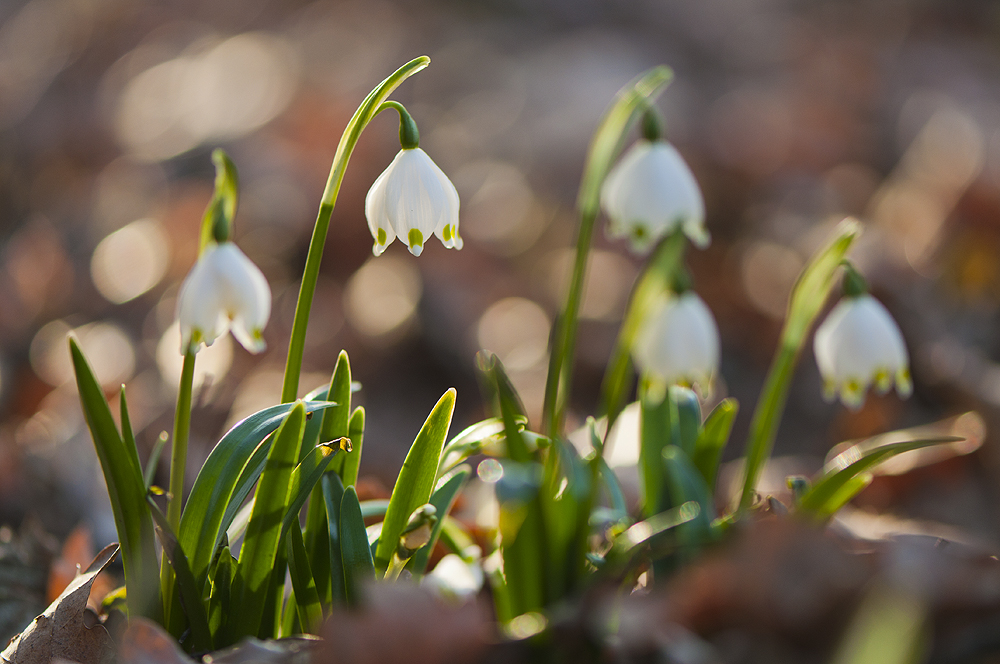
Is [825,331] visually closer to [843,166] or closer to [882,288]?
[882,288]

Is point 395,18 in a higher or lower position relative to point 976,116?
higher

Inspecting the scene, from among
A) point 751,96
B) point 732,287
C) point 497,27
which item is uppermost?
point 497,27

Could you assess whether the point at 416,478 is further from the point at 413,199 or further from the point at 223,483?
the point at 413,199

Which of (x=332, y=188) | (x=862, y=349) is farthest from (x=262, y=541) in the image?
(x=862, y=349)

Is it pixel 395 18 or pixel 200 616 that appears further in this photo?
pixel 395 18

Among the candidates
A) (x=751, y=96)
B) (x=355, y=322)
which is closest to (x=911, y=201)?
(x=751, y=96)

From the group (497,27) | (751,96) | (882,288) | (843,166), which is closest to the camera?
(882,288)

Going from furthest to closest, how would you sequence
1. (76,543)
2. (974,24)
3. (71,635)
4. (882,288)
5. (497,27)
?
(497,27)
(974,24)
(882,288)
(76,543)
(71,635)
